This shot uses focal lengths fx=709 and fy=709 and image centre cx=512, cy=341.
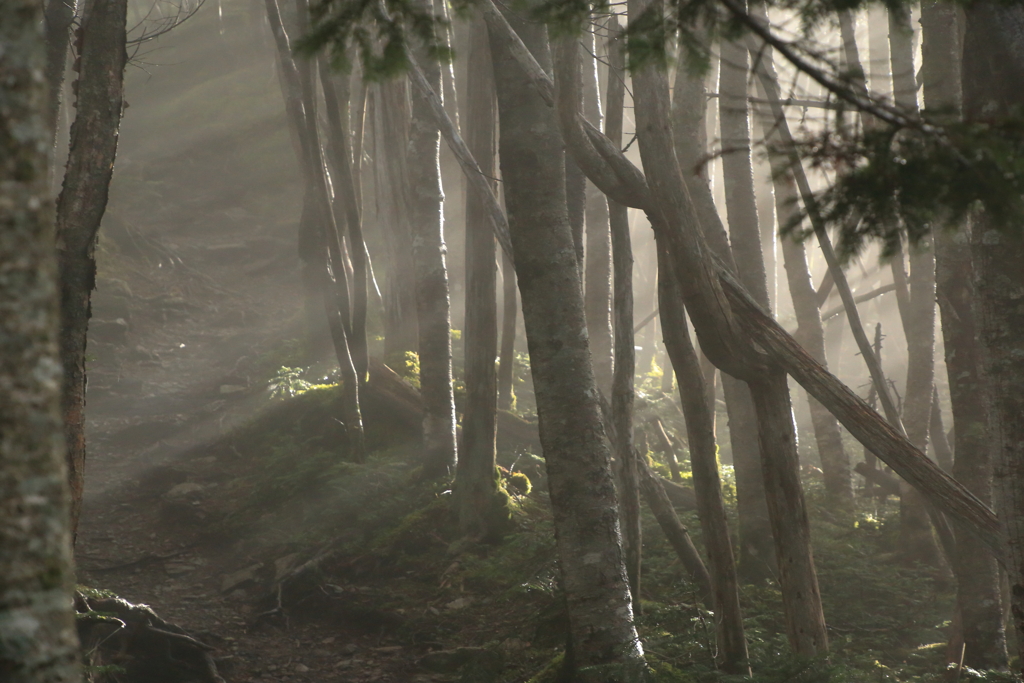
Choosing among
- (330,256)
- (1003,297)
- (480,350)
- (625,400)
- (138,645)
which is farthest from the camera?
(330,256)

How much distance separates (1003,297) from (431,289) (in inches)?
256

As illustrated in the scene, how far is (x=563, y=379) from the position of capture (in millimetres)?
4688

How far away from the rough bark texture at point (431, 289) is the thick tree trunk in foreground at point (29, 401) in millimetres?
7120

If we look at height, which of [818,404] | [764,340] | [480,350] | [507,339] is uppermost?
[507,339]

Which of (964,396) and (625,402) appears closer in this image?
(964,396)

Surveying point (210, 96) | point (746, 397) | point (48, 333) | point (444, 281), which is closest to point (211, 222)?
point (210, 96)

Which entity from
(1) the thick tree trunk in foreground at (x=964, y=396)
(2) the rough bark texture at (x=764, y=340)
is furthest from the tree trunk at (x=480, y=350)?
(1) the thick tree trunk in foreground at (x=964, y=396)

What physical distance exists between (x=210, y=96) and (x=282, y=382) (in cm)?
1587

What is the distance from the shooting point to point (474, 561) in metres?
7.11

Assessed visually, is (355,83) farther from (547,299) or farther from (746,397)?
(547,299)

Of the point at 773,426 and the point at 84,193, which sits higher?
the point at 84,193

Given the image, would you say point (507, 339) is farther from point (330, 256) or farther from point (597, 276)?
point (330, 256)

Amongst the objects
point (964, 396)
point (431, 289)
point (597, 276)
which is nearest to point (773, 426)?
point (964, 396)

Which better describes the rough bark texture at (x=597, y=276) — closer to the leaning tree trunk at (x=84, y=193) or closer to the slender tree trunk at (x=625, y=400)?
the slender tree trunk at (x=625, y=400)
